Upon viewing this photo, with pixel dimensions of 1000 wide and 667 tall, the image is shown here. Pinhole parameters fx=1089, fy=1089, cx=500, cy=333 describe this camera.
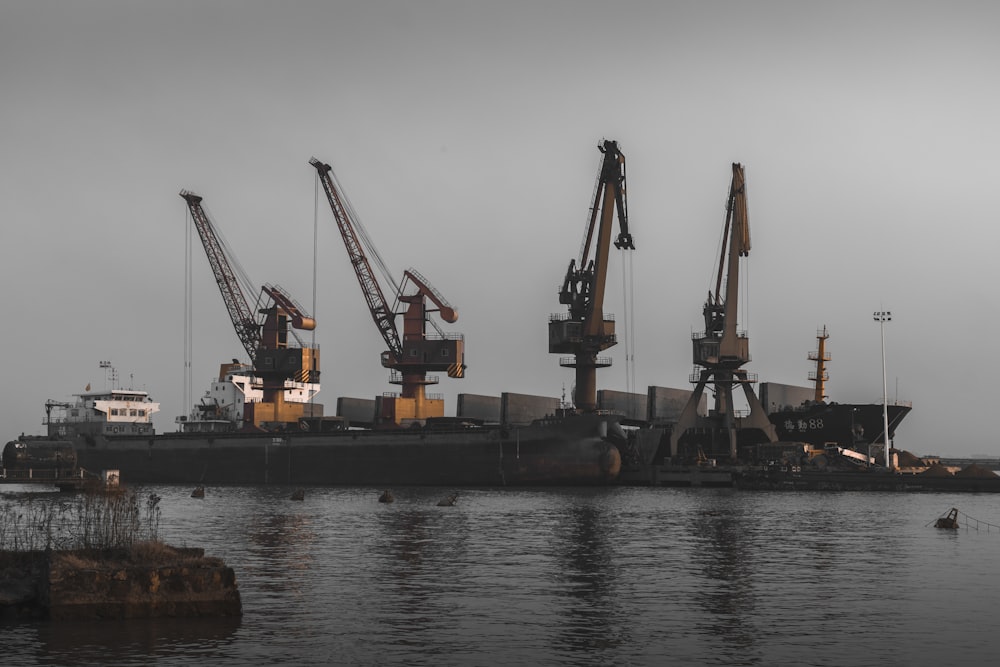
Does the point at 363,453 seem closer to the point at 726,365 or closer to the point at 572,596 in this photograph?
the point at 726,365

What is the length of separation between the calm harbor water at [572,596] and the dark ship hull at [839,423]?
168ft

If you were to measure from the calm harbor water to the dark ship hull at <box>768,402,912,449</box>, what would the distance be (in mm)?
51356

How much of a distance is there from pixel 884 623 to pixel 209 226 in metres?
117

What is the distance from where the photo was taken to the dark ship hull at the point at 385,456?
96125 millimetres

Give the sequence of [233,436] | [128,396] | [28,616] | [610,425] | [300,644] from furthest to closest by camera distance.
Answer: [128,396]
[233,436]
[610,425]
[28,616]
[300,644]

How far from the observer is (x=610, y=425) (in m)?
98.3

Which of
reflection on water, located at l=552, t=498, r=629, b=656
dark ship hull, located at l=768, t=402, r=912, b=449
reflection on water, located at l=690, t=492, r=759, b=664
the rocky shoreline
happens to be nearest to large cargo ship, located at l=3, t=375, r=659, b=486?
dark ship hull, located at l=768, t=402, r=912, b=449

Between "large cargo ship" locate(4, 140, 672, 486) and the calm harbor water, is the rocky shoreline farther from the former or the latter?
"large cargo ship" locate(4, 140, 672, 486)

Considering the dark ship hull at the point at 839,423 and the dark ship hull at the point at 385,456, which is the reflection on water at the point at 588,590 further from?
the dark ship hull at the point at 839,423

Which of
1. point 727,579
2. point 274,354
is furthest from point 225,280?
point 727,579

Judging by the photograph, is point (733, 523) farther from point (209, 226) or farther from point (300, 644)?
point (209, 226)

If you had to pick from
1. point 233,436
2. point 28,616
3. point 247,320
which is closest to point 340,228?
point 247,320

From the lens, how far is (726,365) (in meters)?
107

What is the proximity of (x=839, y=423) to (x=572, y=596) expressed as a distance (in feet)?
281
